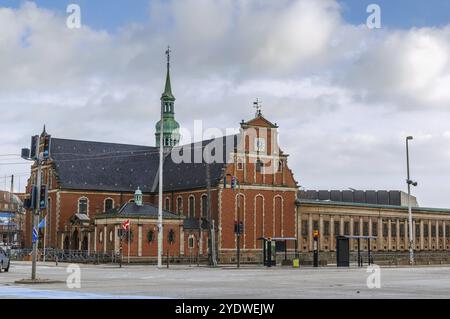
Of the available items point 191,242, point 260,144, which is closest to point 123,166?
point 191,242

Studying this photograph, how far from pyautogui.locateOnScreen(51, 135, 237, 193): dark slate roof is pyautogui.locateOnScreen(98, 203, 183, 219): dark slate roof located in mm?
7467

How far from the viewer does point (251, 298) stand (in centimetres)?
2209

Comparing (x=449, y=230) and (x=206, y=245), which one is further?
(x=449, y=230)

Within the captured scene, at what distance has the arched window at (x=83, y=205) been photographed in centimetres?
8900

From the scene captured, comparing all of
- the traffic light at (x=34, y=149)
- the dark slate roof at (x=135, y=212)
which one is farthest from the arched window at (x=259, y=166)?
the traffic light at (x=34, y=149)

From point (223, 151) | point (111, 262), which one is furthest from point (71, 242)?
point (223, 151)

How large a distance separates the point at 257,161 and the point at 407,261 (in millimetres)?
20500

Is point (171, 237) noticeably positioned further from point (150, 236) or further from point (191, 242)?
point (191, 242)

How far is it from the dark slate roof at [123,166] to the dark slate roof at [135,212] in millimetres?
7467

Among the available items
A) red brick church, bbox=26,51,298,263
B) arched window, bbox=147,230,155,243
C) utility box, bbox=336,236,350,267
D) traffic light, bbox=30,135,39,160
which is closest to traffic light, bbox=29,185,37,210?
traffic light, bbox=30,135,39,160

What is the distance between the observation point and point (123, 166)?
94625mm

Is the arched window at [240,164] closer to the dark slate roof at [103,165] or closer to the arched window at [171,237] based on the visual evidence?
the arched window at [171,237]

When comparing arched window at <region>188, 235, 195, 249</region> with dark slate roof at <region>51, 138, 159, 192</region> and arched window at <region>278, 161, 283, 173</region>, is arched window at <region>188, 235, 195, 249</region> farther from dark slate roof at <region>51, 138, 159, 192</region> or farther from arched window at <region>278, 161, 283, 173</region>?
dark slate roof at <region>51, 138, 159, 192</region>

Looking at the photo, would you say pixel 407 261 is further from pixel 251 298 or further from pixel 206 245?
pixel 251 298
